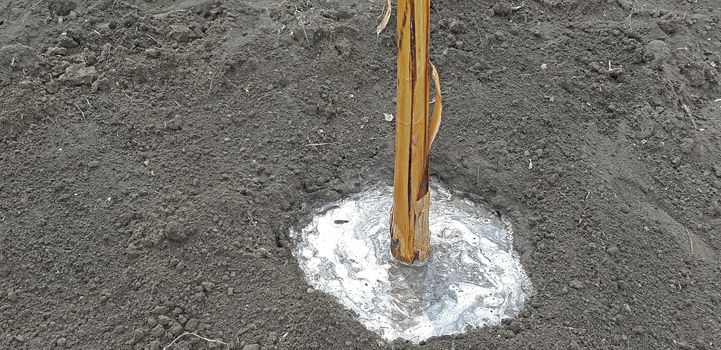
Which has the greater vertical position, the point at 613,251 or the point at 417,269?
the point at 613,251

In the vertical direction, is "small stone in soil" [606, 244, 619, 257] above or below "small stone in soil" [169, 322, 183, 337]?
above

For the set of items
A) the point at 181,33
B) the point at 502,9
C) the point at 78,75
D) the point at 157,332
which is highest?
the point at 502,9

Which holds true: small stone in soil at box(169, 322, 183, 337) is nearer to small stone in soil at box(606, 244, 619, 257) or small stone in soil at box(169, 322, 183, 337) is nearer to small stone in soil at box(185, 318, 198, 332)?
small stone in soil at box(185, 318, 198, 332)

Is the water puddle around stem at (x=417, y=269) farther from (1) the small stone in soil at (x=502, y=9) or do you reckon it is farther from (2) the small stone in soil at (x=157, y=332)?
(1) the small stone in soil at (x=502, y=9)

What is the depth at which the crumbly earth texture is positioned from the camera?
251cm

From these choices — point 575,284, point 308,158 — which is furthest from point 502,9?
point 575,284

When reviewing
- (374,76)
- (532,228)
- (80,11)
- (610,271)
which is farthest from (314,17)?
(610,271)

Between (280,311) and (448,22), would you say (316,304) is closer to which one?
(280,311)

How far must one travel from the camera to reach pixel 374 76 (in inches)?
136

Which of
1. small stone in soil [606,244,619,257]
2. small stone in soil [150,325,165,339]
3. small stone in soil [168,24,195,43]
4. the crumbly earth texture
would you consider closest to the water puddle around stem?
the crumbly earth texture

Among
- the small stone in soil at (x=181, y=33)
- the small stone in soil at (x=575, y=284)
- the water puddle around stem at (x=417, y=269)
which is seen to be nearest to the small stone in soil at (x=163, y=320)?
the water puddle around stem at (x=417, y=269)

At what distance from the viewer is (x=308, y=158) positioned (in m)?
3.15

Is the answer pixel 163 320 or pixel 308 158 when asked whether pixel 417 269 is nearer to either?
pixel 308 158

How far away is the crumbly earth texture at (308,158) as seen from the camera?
2514 mm
